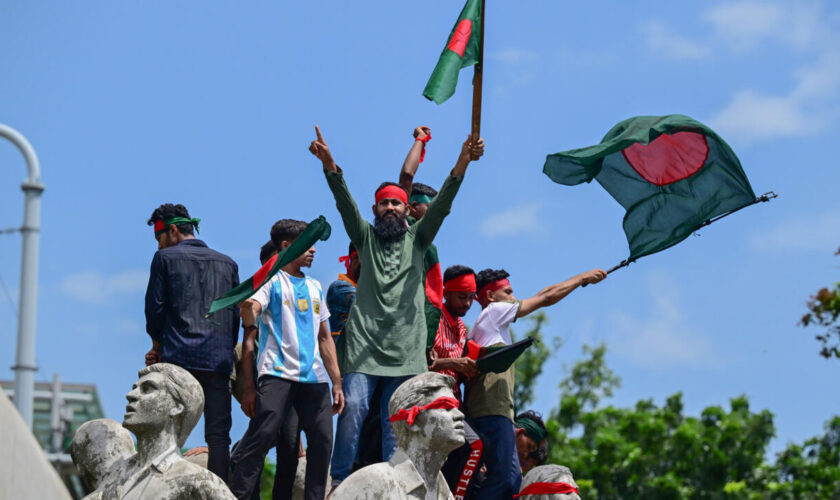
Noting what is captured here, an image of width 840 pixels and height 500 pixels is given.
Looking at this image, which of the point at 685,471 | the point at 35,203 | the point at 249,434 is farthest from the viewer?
the point at 685,471

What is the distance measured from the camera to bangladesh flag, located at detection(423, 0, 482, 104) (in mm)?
11234

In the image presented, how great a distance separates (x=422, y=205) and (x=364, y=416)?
2.31 metres

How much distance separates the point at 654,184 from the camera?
41.3 feet

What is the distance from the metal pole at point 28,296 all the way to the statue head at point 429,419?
3.61 m

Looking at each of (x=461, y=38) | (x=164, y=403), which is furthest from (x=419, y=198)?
(x=164, y=403)

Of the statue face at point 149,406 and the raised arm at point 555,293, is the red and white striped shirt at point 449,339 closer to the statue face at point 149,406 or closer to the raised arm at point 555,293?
the raised arm at point 555,293

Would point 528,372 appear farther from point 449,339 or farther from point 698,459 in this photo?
point 449,339

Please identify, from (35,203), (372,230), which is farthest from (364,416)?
(35,203)

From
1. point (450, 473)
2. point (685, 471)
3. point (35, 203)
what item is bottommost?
point (450, 473)

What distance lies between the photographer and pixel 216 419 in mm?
9594

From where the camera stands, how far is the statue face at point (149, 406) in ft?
27.6

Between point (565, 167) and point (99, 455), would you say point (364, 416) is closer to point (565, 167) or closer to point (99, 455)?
point (99, 455)

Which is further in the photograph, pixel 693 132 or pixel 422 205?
pixel 693 132

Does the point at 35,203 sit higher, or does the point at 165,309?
the point at 35,203
